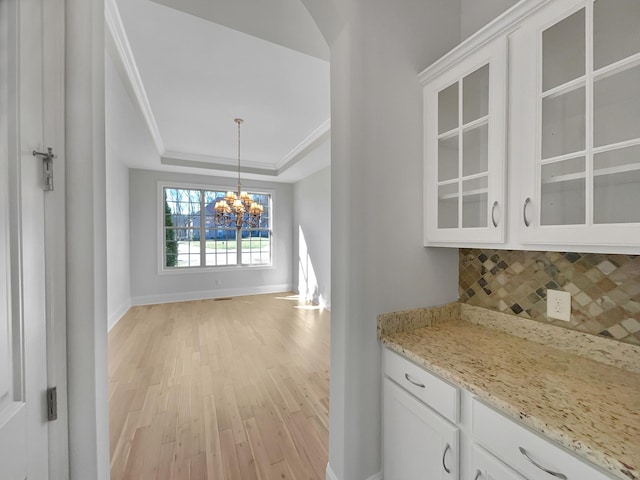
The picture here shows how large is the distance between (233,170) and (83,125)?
15.9ft

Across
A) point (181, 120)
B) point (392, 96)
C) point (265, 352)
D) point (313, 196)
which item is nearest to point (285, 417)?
point (265, 352)

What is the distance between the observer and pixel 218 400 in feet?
7.53

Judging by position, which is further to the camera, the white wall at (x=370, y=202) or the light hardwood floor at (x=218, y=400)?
the light hardwood floor at (x=218, y=400)

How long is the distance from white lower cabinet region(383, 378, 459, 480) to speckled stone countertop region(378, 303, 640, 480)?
8.2 inches

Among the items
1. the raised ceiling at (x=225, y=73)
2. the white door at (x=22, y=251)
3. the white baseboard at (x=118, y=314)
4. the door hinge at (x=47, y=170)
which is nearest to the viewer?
the white door at (x=22, y=251)

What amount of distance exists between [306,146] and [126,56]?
265 cm

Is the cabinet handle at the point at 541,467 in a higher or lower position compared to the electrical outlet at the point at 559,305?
lower

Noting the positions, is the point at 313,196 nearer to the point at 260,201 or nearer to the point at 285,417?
the point at 260,201

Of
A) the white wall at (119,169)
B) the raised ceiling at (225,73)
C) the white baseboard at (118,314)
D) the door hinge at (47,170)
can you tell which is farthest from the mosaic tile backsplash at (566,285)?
the white baseboard at (118,314)

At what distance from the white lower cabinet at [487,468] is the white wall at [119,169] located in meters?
3.46

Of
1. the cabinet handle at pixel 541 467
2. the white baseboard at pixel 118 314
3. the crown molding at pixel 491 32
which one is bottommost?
the white baseboard at pixel 118 314

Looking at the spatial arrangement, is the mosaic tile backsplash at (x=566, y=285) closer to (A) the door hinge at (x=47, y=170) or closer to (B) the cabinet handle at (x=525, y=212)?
(B) the cabinet handle at (x=525, y=212)

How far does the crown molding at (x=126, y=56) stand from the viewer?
182cm

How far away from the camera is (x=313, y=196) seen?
19.0 ft
